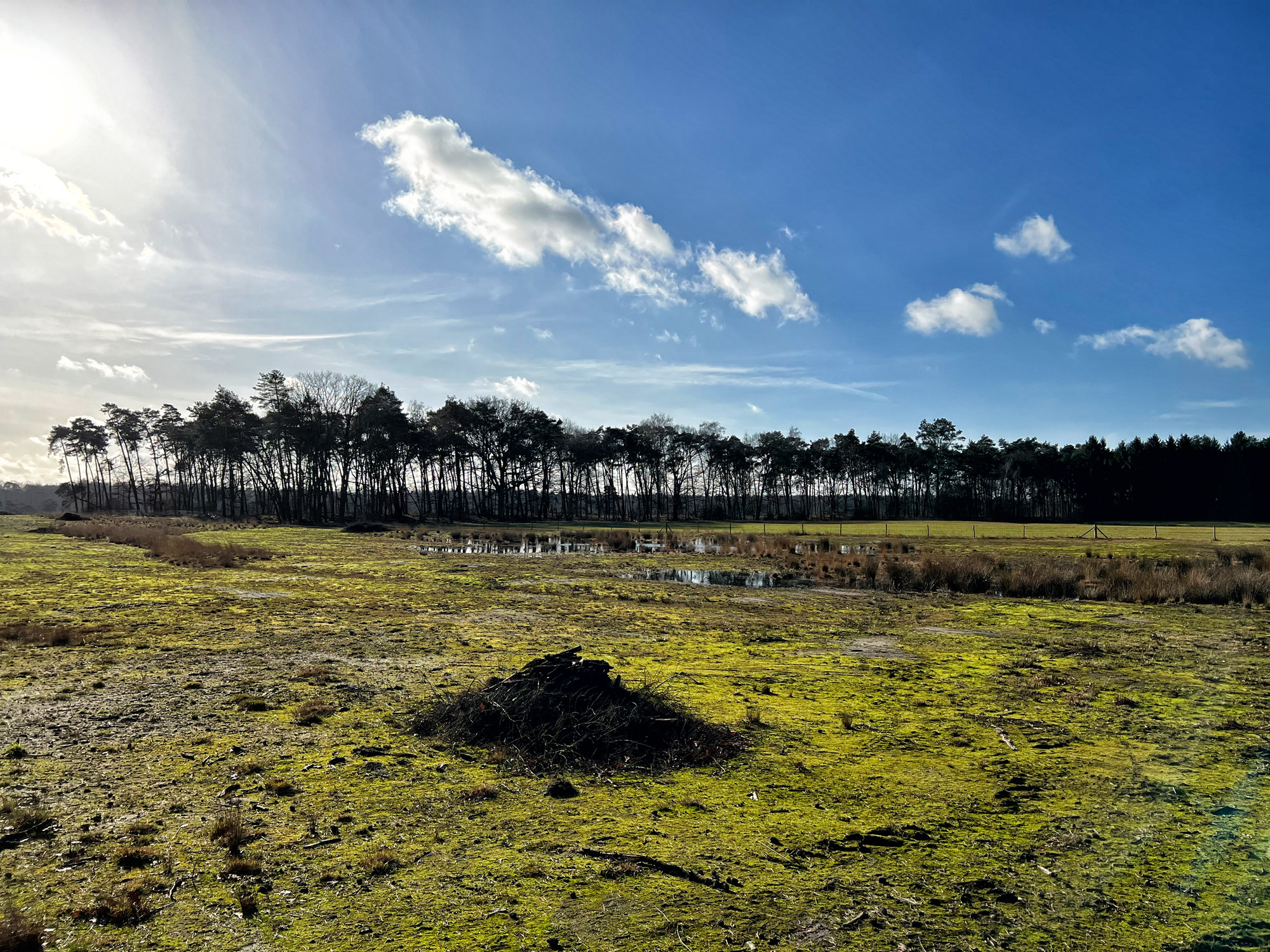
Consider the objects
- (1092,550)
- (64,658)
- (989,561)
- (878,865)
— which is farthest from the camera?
(1092,550)

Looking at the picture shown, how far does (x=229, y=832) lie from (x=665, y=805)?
117 inches

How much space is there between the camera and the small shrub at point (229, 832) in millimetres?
4090

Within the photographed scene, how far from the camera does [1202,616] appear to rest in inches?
575

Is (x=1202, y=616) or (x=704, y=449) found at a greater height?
(x=704, y=449)

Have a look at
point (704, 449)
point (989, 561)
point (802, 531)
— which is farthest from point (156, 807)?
point (704, 449)

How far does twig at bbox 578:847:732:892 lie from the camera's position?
151 inches

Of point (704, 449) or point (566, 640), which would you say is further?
point (704, 449)

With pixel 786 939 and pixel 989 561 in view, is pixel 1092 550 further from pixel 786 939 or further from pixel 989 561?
pixel 786 939

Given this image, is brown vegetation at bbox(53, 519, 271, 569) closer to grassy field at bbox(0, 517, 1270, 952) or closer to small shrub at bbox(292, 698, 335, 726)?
grassy field at bbox(0, 517, 1270, 952)

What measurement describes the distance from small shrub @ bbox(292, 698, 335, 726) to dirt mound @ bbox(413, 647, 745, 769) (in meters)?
1.01

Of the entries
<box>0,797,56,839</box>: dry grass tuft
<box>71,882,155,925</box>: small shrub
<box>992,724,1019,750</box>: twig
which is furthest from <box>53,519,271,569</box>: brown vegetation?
<box>992,724,1019,750</box>: twig

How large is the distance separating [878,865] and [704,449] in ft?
277

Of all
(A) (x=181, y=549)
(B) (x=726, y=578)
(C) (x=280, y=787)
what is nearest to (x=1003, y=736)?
(C) (x=280, y=787)

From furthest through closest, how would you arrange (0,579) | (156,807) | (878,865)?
1. (0,579)
2. (156,807)
3. (878,865)
